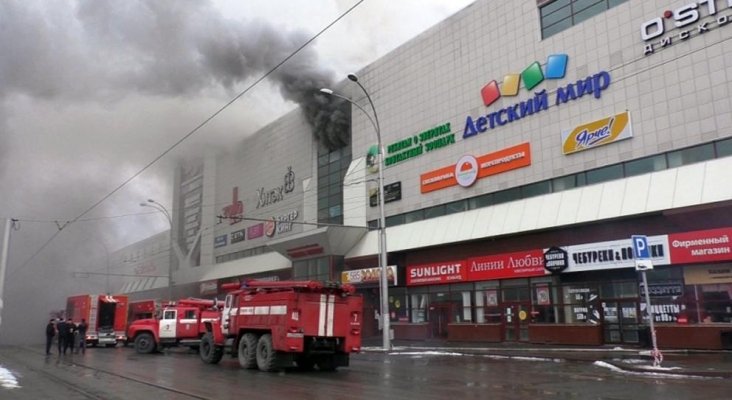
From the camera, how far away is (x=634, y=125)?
23.2m

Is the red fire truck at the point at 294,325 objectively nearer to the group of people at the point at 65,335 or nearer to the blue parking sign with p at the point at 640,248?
the blue parking sign with p at the point at 640,248

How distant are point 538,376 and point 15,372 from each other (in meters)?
13.5

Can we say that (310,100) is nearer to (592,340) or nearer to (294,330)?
(592,340)

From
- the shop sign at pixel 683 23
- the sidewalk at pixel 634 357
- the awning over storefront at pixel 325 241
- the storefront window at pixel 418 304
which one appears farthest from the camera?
the awning over storefront at pixel 325 241

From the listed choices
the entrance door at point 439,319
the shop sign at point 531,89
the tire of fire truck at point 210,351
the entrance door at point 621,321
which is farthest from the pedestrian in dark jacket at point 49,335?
the entrance door at point 621,321

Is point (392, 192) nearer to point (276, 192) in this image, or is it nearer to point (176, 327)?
point (176, 327)

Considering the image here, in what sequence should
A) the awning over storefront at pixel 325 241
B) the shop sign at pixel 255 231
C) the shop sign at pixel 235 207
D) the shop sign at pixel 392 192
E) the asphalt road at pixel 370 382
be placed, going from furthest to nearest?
the shop sign at pixel 235 207, the shop sign at pixel 255 231, the awning over storefront at pixel 325 241, the shop sign at pixel 392 192, the asphalt road at pixel 370 382

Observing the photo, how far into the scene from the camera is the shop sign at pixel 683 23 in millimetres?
20766

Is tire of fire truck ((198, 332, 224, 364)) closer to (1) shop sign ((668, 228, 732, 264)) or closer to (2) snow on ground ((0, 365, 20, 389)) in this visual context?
(2) snow on ground ((0, 365, 20, 389))

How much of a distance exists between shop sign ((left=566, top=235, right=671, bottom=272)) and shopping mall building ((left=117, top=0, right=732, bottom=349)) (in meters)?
0.06

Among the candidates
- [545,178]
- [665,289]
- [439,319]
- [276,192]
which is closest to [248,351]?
[665,289]

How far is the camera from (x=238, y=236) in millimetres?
53375

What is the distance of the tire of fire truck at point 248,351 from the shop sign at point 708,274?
50.1ft

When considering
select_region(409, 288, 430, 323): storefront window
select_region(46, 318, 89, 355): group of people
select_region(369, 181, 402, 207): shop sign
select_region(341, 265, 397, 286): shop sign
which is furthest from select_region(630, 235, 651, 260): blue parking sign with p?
select_region(46, 318, 89, 355): group of people
